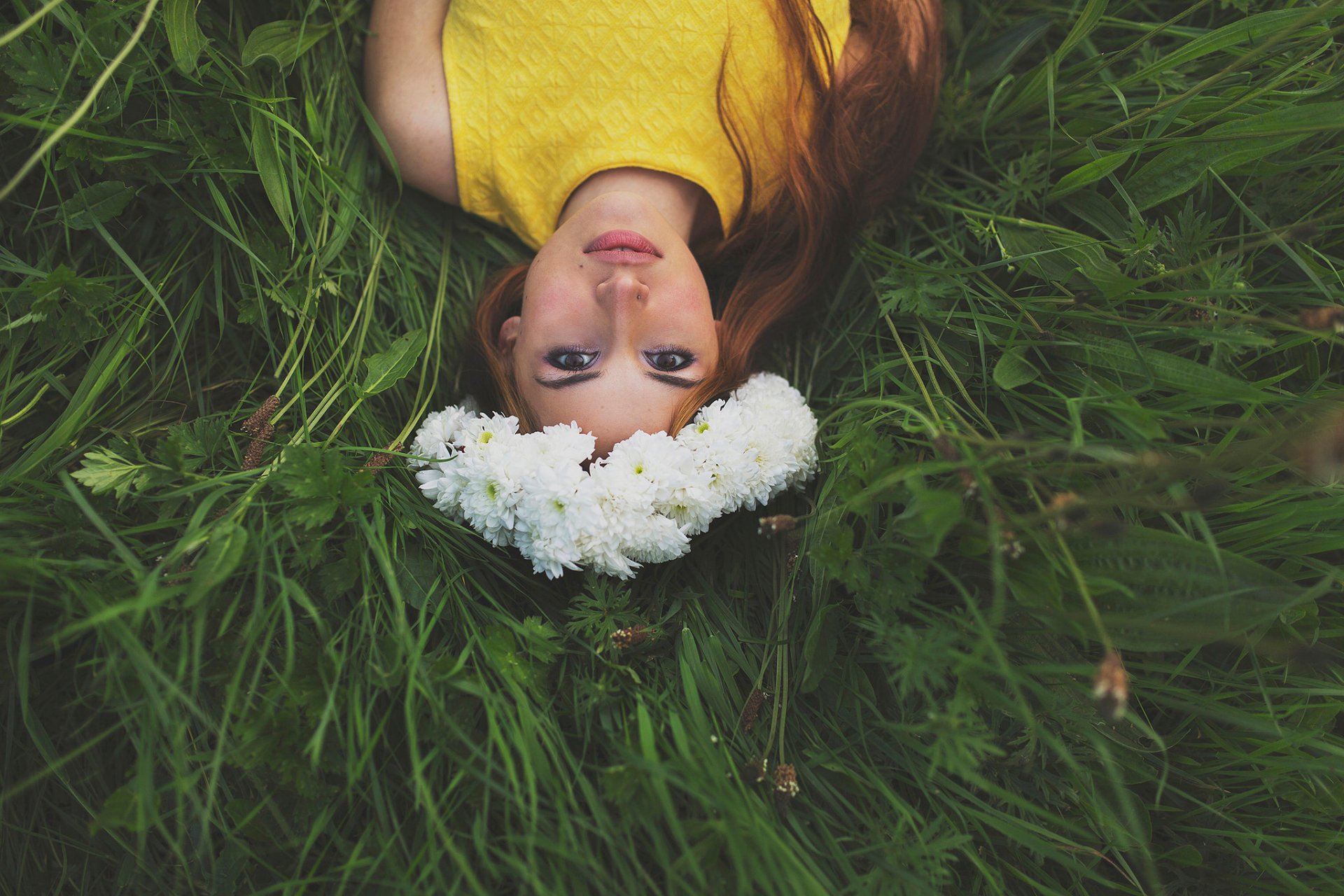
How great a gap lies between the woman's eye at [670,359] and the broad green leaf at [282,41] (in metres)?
1.28

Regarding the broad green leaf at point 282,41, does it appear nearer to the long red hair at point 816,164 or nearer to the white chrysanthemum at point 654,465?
the long red hair at point 816,164

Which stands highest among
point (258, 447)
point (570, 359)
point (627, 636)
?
point (570, 359)

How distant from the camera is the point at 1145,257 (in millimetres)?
1865

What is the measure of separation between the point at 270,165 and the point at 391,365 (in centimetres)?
62

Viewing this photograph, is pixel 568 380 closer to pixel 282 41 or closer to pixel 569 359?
pixel 569 359

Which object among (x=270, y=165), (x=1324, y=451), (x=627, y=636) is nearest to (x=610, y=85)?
(x=270, y=165)


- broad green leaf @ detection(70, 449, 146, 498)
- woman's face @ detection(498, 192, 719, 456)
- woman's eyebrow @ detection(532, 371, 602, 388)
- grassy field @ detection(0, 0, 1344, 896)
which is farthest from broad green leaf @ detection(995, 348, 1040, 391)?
broad green leaf @ detection(70, 449, 146, 498)

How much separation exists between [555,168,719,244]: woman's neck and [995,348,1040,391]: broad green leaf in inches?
37.7

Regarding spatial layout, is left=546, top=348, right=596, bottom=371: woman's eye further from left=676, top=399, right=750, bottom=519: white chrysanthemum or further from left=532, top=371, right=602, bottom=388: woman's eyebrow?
left=676, top=399, right=750, bottom=519: white chrysanthemum

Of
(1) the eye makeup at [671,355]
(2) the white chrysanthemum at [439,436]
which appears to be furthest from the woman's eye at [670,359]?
(2) the white chrysanthemum at [439,436]

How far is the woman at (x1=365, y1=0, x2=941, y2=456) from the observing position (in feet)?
6.89

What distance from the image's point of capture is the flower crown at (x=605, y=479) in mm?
1734

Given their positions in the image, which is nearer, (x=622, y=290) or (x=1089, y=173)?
(x=622, y=290)

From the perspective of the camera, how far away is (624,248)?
200 cm
